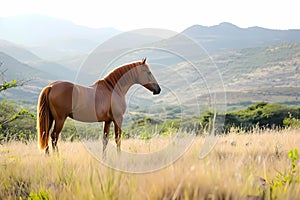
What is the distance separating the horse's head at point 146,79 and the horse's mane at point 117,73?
0.10 meters

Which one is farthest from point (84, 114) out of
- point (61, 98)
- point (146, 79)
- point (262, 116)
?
point (262, 116)

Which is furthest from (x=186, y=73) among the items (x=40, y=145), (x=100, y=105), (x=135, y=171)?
(x=40, y=145)


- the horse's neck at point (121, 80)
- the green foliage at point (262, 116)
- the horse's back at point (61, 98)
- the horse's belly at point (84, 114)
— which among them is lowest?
the green foliage at point (262, 116)

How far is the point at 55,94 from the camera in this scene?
6.20m

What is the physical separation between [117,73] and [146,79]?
1.73 feet

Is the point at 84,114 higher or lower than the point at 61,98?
lower

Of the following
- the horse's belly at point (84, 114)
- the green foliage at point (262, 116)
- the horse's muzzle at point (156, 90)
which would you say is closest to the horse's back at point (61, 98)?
the horse's belly at point (84, 114)

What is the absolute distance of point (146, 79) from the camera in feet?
22.2

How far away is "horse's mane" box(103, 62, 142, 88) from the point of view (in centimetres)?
664

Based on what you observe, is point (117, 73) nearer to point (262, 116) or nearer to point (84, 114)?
point (84, 114)

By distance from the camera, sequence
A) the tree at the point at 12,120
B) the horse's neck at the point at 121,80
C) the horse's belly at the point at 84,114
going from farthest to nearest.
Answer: the tree at the point at 12,120
the horse's neck at the point at 121,80
the horse's belly at the point at 84,114

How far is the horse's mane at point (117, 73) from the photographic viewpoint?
21.8 feet

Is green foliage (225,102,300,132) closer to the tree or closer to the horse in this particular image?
the tree

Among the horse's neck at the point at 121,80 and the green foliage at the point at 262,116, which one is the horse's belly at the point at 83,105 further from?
the green foliage at the point at 262,116
